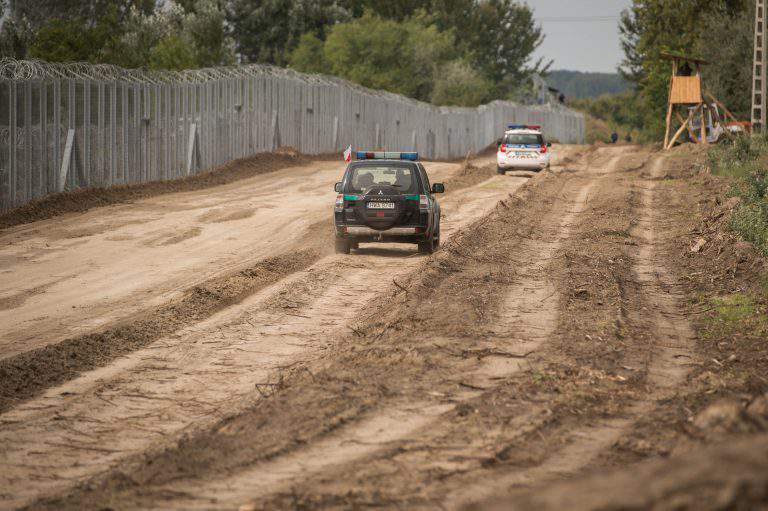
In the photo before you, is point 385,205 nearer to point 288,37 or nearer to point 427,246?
point 427,246

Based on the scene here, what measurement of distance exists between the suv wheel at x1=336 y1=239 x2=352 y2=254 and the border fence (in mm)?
9260

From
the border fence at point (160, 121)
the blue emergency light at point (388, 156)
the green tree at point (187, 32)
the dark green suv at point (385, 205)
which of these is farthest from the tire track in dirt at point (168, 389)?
the green tree at point (187, 32)

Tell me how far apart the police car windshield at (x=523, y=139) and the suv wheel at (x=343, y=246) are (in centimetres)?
2022

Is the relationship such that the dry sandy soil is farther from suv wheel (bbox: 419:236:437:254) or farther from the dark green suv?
the dark green suv

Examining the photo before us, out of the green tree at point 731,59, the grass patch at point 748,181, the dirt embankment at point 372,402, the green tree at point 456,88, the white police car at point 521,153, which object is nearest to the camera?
the dirt embankment at point 372,402

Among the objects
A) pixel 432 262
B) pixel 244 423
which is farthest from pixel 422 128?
pixel 244 423

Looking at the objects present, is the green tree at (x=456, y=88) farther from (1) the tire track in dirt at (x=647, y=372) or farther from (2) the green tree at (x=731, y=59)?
(1) the tire track in dirt at (x=647, y=372)

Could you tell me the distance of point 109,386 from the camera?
32.6 ft

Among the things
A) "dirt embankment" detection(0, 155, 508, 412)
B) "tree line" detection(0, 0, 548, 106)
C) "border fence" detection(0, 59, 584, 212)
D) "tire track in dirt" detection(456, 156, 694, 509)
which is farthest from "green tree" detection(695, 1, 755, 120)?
"dirt embankment" detection(0, 155, 508, 412)

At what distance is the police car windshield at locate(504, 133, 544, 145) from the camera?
1496 inches

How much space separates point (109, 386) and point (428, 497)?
4.58m

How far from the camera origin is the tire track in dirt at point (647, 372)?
683 cm

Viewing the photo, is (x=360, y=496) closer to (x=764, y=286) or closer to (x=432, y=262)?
(x=764, y=286)

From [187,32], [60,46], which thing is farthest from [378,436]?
[187,32]
